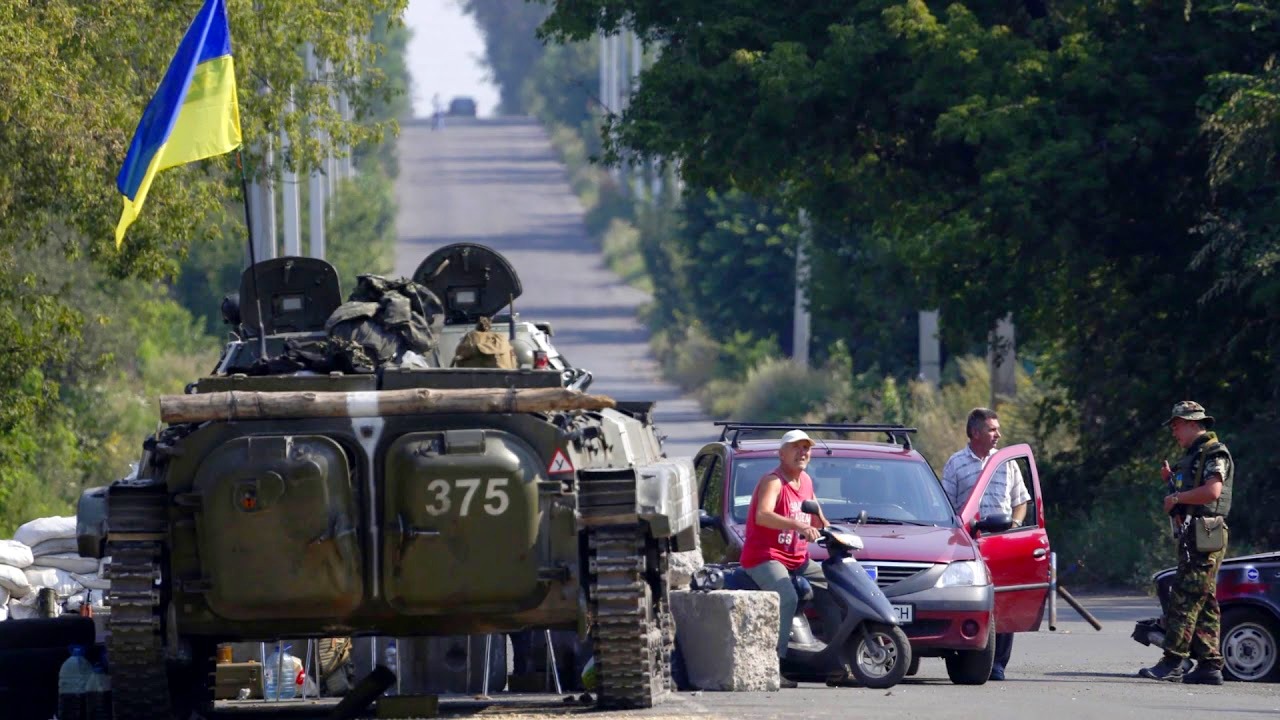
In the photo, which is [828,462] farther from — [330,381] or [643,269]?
[643,269]

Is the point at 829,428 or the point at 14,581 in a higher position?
the point at 829,428

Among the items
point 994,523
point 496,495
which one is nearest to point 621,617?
point 496,495

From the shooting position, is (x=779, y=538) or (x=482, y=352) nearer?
(x=482, y=352)

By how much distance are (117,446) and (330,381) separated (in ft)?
84.9

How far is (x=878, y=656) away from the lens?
1307 centimetres

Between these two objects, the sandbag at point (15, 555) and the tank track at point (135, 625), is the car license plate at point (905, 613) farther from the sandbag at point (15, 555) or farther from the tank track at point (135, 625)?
the sandbag at point (15, 555)

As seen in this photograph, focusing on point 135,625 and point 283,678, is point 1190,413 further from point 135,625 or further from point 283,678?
point 135,625

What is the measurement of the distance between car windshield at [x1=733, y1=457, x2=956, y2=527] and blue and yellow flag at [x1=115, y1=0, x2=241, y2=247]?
4548 mm

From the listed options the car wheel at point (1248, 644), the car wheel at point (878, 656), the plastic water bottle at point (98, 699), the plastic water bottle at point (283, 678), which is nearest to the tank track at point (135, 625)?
the plastic water bottle at point (98, 699)

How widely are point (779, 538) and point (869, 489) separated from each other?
1.91m

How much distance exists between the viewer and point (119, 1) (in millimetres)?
17547

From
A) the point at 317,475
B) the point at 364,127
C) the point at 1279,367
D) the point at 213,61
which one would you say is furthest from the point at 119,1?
the point at 1279,367

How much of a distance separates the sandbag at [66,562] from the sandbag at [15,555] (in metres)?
0.24

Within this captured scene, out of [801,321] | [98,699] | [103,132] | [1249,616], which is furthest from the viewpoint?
[801,321]
